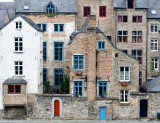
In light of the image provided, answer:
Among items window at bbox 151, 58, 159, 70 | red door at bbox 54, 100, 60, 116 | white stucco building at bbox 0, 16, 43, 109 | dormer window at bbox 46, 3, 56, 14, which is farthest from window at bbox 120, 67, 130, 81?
dormer window at bbox 46, 3, 56, 14

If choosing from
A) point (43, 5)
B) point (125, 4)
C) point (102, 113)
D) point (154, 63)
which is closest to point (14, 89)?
point (102, 113)

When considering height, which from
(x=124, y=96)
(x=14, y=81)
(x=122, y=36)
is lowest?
(x=124, y=96)

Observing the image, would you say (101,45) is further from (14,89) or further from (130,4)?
(130,4)

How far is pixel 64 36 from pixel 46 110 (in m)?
13.7

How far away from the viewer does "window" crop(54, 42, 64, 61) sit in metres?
68.1

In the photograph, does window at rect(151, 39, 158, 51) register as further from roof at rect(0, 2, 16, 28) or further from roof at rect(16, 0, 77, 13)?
roof at rect(0, 2, 16, 28)

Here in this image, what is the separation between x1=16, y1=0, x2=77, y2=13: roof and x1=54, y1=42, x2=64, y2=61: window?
4.62 m

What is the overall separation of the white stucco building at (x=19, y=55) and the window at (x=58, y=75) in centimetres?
929

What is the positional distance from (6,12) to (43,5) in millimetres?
5481

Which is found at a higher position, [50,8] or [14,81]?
[50,8]

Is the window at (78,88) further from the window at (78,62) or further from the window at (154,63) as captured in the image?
the window at (154,63)

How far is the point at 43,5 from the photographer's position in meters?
68.8

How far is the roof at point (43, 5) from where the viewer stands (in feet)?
224

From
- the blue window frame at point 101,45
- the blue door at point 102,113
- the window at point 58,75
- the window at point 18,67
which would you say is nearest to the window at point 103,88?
the blue door at point 102,113
